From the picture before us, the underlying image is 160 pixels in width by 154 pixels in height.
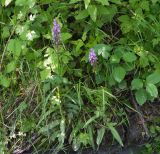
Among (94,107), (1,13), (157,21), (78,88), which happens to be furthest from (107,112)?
(1,13)

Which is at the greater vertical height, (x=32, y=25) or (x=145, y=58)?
(x=32, y=25)

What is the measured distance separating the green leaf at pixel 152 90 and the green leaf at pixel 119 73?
15cm

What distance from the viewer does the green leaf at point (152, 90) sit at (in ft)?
6.77

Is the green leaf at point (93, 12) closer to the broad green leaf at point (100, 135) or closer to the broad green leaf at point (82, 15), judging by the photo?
the broad green leaf at point (82, 15)

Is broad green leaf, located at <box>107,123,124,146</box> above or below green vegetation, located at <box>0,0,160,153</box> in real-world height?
below

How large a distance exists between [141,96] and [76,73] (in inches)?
16.3

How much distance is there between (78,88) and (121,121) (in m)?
0.33

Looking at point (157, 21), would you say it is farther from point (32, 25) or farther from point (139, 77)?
point (32, 25)

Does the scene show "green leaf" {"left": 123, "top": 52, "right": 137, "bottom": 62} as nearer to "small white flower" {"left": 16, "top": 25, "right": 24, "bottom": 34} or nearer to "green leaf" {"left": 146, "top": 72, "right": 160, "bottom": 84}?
"green leaf" {"left": 146, "top": 72, "right": 160, "bottom": 84}

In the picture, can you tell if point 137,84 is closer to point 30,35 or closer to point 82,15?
point 82,15

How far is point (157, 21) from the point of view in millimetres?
2293

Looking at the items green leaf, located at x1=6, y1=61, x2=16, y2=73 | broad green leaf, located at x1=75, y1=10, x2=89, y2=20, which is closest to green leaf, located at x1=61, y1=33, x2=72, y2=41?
broad green leaf, located at x1=75, y1=10, x2=89, y2=20

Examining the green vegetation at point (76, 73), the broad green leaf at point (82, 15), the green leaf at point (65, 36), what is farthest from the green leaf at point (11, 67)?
the broad green leaf at point (82, 15)

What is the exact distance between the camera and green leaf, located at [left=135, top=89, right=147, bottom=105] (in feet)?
7.02
